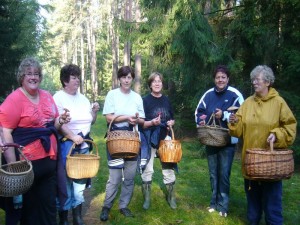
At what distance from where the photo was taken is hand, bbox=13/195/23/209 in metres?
3.50

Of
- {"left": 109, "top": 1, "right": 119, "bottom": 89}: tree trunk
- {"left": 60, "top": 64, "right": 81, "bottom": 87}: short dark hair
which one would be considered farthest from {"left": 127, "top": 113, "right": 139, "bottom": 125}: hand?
{"left": 109, "top": 1, "right": 119, "bottom": 89}: tree trunk

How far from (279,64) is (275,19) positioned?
2.92 meters

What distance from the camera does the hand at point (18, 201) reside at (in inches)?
138

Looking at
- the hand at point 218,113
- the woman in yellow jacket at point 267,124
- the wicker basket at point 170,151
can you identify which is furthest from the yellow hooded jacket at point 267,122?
the wicker basket at point 170,151

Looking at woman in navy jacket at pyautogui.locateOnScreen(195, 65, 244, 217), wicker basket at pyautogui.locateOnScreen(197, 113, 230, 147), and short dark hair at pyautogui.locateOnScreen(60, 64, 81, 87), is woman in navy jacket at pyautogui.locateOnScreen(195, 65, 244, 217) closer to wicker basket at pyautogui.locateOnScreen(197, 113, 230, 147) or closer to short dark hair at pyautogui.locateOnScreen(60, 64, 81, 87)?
wicker basket at pyautogui.locateOnScreen(197, 113, 230, 147)

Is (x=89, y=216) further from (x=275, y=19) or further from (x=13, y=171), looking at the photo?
(x=275, y=19)

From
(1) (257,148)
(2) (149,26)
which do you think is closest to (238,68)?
(2) (149,26)

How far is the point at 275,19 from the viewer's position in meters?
6.27

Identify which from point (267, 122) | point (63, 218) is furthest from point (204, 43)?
point (63, 218)

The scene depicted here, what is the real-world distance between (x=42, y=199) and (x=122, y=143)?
1.16m

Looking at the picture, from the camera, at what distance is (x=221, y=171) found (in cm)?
486

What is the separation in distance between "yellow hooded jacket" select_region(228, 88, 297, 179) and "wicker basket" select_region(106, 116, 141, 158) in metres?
1.37

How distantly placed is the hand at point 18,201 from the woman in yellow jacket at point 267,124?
2.60 meters

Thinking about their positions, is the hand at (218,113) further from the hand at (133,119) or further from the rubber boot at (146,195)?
the rubber boot at (146,195)
